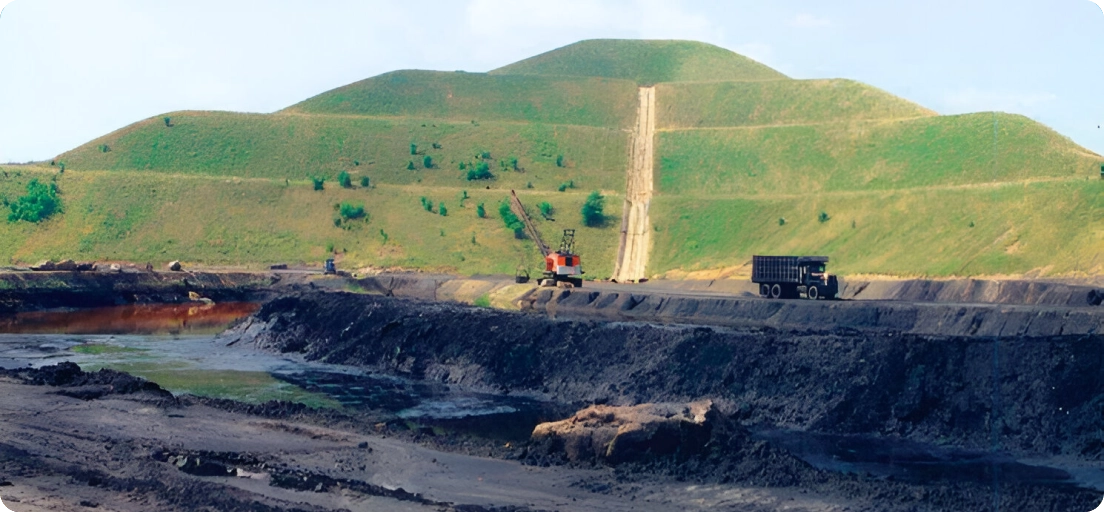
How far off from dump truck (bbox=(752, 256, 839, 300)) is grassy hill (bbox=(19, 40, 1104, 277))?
18.4 metres

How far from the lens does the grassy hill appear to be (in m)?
79.8

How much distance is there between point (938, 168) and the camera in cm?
9594

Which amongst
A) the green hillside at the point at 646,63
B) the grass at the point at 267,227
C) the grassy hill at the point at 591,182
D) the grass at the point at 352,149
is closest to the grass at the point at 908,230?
the grassy hill at the point at 591,182

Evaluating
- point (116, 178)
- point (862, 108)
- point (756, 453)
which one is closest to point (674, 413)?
point (756, 453)

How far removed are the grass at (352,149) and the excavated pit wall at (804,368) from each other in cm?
6715

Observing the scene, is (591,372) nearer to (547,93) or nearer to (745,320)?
(745,320)

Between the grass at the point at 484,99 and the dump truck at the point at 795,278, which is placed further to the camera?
the grass at the point at 484,99

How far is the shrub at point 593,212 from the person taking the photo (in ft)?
327

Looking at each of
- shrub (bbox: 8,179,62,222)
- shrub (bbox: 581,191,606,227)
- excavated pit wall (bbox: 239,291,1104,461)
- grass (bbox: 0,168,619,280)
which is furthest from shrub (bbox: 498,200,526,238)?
excavated pit wall (bbox: 239,291,1104,461)

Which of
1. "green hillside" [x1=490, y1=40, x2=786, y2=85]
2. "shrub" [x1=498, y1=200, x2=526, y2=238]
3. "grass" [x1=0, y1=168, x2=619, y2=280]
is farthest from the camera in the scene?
"green hillside" [x1=490, y1=40, x2=786, y2=85]

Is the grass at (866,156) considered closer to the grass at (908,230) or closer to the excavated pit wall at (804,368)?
the grass at (908,230)

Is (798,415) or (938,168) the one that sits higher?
(938,168)

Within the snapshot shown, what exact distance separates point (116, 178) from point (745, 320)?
75.6 metres

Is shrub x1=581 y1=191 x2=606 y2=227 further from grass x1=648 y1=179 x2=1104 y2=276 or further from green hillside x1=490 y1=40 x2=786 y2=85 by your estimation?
green hillside x1=490 y1=40 x2=786 y2=85
